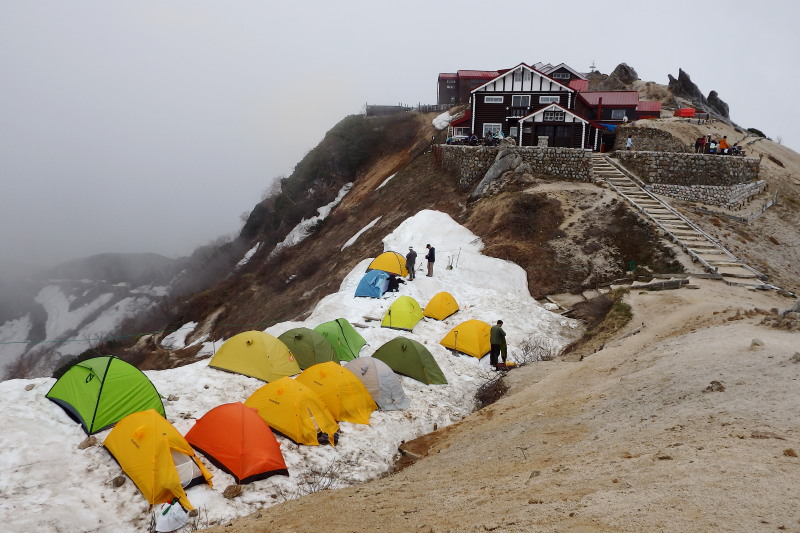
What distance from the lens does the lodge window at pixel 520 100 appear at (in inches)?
1537

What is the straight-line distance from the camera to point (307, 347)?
14.0 meters

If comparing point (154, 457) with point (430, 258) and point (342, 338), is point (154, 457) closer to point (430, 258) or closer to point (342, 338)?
point (342, 338)

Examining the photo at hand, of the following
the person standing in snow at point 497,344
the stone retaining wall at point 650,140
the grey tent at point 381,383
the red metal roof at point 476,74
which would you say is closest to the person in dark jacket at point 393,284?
the person standing in snow at point 497,344

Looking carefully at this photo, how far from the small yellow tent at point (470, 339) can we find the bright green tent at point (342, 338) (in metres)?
3.29

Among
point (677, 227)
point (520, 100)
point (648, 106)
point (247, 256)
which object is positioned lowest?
point (247, 256)

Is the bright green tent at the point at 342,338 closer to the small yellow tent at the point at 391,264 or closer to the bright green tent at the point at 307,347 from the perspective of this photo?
the bright green tent at the point at 307,347

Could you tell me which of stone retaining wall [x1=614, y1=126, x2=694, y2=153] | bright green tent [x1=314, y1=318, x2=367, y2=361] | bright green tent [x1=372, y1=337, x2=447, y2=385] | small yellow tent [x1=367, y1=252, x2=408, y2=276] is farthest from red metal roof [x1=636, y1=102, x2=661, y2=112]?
bright green tent [x1=314, y1=318, x2=367, y2=361]

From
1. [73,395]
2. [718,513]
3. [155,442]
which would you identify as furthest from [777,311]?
[73,395]

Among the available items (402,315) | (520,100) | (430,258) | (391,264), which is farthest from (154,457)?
(520,100)

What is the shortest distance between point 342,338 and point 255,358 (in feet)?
10.1

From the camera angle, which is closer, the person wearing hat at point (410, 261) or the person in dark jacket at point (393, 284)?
the person in dark jacket at point (393, 284)

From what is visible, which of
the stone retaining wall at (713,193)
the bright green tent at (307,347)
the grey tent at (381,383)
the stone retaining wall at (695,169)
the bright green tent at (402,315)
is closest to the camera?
the grey tent at (381,383)

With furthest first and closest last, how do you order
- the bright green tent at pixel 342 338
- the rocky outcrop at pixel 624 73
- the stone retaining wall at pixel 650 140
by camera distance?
the rocky outcrop at pixel 624 73
the stone retaining wall at pixel 650 140
the bright green tent at pixel 342 338

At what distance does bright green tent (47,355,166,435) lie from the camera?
908 cm
